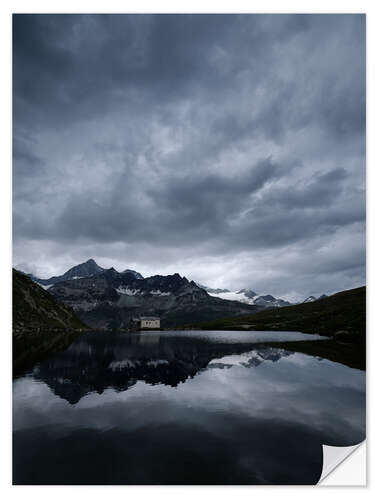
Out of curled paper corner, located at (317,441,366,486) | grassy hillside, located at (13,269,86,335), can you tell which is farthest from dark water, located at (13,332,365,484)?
grassy hillside, located at (13,269,86,335)

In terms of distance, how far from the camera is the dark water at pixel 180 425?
1415cm

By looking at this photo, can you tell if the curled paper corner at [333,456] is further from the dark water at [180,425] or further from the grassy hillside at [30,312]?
the grassy hillside at [30,312]

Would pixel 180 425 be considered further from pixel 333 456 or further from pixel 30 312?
pixel 30 312

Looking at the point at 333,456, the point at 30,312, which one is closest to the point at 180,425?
the point at 333,456

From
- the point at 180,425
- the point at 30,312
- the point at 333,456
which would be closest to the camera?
the point at 333,456

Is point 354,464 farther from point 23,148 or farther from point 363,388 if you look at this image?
point 23,148

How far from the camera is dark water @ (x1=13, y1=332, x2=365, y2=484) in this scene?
1415 cm

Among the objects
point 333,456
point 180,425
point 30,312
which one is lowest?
point 30,312

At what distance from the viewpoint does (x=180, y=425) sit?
808 inches

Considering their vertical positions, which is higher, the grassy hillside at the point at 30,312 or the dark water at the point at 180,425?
the dark water at the point at 180,425

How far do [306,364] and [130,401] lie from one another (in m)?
34.5

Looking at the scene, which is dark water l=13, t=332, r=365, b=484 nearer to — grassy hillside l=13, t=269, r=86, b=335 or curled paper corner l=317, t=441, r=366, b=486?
curled paper corner l=317, t=441, r=366, b=486

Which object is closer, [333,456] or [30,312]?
[333,456]

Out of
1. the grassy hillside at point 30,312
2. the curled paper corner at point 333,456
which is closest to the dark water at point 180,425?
the curled paper corner at point 333,456
